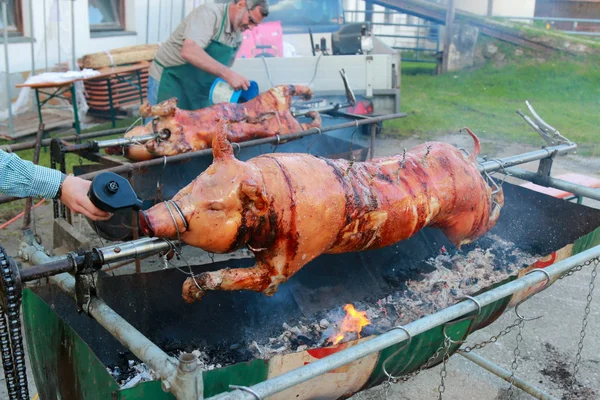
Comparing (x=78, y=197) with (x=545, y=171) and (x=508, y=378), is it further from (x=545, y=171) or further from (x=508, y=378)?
(x=545, y=171)

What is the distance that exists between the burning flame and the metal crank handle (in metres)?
1.47

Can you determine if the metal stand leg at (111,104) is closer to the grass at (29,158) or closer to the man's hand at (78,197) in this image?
the grass at (29,158)

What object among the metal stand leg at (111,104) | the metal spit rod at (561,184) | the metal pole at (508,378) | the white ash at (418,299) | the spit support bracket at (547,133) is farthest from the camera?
the metal stand leg at (111,104)

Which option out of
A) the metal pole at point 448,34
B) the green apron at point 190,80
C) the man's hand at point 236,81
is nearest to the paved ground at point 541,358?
the green apron at point 190,80

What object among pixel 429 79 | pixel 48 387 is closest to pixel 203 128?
pixel 48 387

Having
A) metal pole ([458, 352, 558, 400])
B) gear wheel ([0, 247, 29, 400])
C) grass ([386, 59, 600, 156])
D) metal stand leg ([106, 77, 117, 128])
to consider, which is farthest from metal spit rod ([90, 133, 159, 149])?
grass ([386, 59, 600, 156])

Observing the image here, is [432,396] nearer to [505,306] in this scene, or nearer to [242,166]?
[505,306]

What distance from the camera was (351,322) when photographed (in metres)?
3.03

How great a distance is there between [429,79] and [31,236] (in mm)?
12391

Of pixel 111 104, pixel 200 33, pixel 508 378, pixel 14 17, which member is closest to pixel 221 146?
pixel 508 378

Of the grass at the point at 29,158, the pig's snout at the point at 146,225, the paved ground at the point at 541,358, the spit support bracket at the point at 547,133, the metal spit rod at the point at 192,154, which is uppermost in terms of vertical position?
the spit support bracket at the point at 547,133

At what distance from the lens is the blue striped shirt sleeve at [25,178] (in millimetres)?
2023

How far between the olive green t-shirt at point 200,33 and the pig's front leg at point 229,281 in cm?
309

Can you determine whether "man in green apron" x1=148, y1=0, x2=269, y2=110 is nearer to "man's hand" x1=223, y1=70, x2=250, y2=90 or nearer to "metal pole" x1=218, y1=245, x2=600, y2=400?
"man's hand" x1=223, y1=70, x2=250, y2=90
